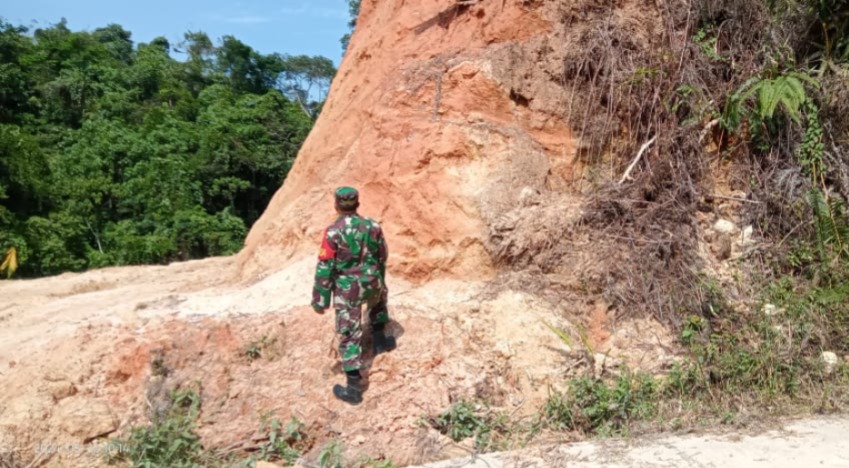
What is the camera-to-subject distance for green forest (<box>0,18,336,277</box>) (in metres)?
16.2

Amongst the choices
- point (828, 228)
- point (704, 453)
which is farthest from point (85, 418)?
point (828, 228)

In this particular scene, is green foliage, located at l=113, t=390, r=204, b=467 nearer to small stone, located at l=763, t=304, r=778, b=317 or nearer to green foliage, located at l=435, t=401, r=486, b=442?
green foliage, located at l=435, t=401, r=486, b=442

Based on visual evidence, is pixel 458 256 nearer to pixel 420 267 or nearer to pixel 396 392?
pixel 420 267

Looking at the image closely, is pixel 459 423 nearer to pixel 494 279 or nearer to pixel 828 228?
pixel 494 279

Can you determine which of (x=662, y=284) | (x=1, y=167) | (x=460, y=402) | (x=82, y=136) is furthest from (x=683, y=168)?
(x=82, y=136)

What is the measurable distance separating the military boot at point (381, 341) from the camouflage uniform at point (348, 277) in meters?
0.35

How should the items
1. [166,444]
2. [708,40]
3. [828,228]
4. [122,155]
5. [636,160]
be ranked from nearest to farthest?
[166,444], [828,228], [636,160], [708,40], [122,155]

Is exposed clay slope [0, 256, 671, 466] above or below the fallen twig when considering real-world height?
below

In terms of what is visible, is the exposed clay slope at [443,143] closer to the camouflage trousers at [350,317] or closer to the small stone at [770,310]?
the camouflage trousers at [350,317]

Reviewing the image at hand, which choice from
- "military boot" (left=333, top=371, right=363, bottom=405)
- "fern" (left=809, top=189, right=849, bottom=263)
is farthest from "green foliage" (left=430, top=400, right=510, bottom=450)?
"fern" (left=809, top=189, right=849, bottom=263)

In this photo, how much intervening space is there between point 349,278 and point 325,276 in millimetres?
164

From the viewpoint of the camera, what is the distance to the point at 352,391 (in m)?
4.73

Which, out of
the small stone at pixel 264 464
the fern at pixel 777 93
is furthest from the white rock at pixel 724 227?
the small stone at pixel 264 464

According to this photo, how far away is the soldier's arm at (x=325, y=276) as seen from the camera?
470 cm
